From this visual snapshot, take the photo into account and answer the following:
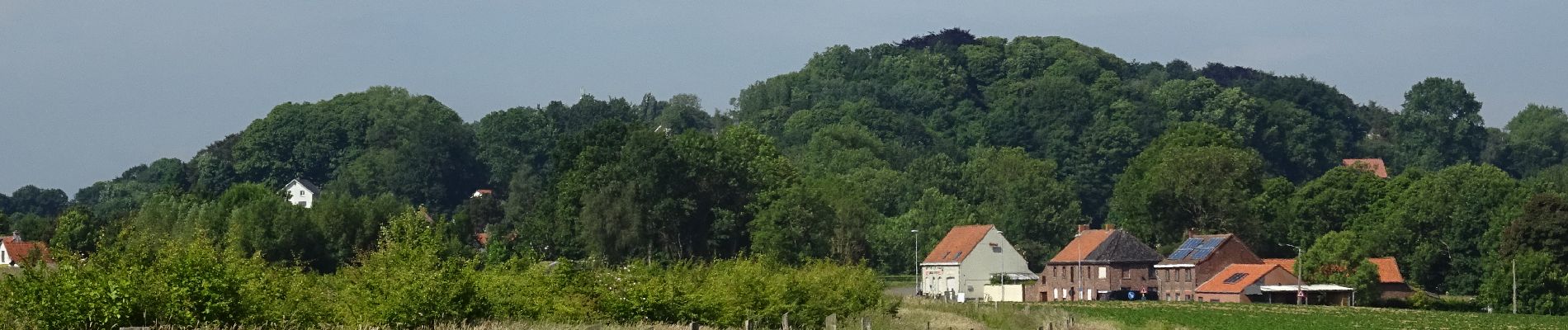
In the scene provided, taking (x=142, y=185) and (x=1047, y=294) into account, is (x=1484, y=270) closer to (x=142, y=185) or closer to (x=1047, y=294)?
(x=1047, y=294)

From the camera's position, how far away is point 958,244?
121 meters

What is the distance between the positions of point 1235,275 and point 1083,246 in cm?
1348

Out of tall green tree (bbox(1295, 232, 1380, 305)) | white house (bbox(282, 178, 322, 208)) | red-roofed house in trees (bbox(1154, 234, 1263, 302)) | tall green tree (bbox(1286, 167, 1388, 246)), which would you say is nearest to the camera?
tall green tree (bbox(1295, 232, 1380, 305))

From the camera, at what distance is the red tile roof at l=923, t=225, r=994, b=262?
11894cm

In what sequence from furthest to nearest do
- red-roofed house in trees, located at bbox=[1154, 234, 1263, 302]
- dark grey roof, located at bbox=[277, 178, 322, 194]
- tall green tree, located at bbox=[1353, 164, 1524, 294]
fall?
dark grey roof, located at bbox=[277, 178, 322, 194], red-roofed house in trees, located at bbox=[1154, 234, 1263, 302], tall green tree, located at bbox=[1353, 164, 1524, 294]

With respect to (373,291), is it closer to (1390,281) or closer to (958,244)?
(1390,281)

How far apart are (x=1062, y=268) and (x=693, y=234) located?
23.0m

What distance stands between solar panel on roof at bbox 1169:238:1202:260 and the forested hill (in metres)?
7.40

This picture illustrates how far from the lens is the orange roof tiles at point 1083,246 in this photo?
376 feet

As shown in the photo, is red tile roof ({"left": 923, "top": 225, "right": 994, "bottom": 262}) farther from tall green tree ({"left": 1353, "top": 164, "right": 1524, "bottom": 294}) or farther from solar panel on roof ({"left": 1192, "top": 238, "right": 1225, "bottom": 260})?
tall green tree ({"left": 1353, "top": 164, "right": 1524, "bottom": 294})

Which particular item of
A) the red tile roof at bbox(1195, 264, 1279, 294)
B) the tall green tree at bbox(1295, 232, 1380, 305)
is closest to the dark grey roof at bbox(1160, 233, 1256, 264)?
the red tile roof at bbox(1195, 264, 1279, 294)

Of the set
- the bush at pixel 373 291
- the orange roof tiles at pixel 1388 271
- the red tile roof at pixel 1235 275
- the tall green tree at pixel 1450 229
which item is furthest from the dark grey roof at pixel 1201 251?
the bush at pixel 373 291

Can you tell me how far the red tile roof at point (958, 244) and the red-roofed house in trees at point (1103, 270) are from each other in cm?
560

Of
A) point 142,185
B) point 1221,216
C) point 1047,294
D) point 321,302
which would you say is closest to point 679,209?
point 1047,294
